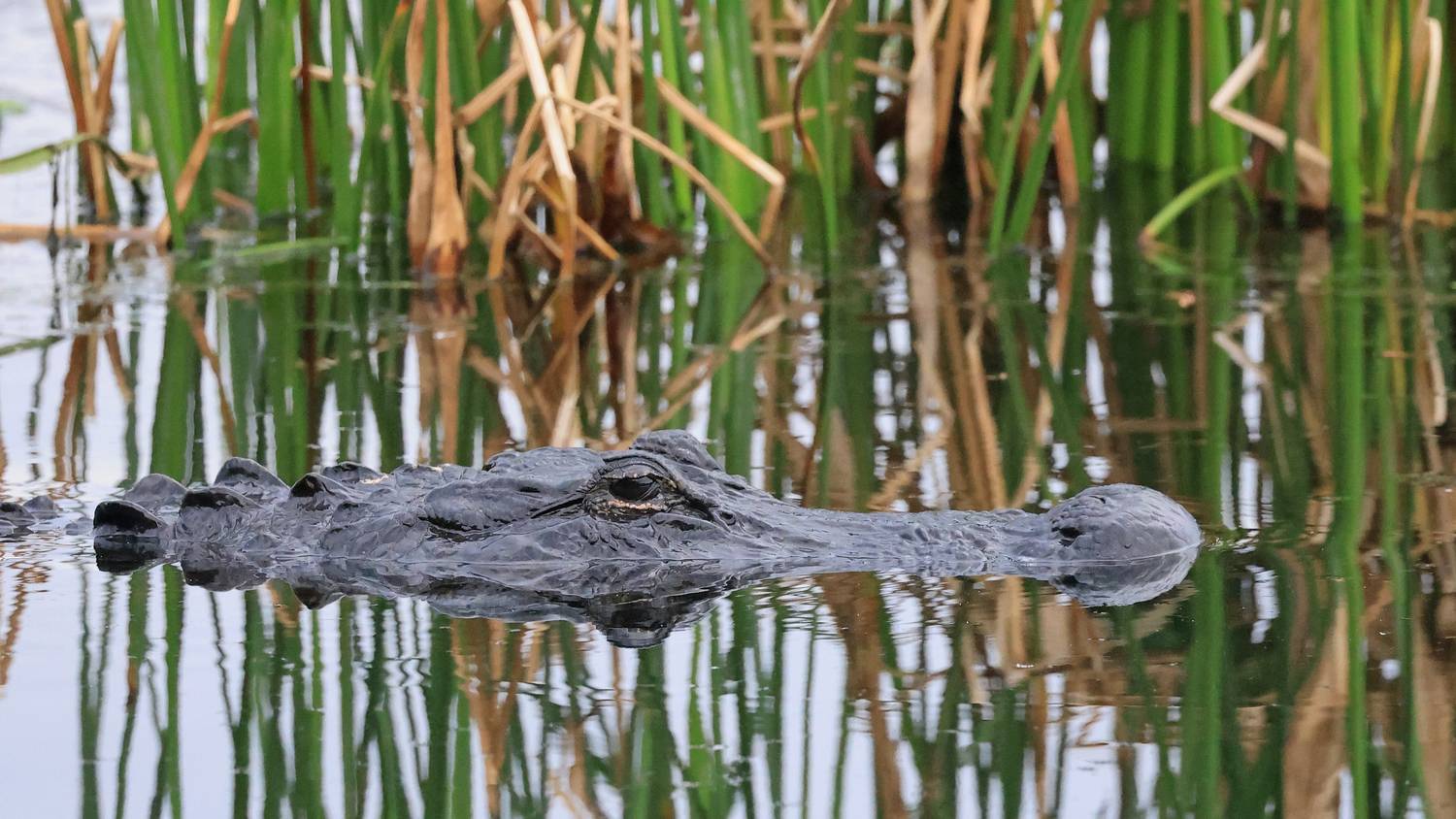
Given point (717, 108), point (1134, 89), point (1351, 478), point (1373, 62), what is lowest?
point (1351, 478)

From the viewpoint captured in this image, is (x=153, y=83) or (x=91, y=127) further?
(x=91, y=127)

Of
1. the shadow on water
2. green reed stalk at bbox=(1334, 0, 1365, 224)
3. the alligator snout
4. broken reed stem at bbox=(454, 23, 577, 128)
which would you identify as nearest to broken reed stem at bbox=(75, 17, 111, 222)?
the shadow on water

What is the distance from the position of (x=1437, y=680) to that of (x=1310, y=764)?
0.52 metres

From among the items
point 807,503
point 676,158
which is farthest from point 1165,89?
point 807,503

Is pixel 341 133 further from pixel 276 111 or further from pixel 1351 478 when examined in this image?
pixel 1351 478

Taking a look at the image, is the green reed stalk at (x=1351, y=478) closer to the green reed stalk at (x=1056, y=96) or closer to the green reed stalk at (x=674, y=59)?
the green reed stalk at (x=1056, y=96)

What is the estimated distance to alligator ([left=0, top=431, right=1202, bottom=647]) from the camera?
461 cm

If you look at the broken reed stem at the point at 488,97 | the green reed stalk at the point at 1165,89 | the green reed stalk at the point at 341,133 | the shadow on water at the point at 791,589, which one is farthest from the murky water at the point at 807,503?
the green reed stalk at the point at 1165,89

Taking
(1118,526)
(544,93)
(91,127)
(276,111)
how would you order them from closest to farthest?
1. (1118,526)
2. (544,93)
3. (276,111)
4. (91,127)

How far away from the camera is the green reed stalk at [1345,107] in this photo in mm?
8414

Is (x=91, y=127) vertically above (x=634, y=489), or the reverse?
(x=91, y=127)

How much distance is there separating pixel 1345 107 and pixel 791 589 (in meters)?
4.93

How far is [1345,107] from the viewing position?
862 centimetres

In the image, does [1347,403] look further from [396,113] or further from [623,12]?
[396,113]
